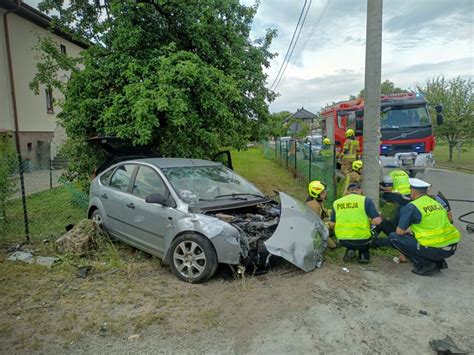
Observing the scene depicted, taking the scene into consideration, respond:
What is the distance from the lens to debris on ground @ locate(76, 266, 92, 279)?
4613mm

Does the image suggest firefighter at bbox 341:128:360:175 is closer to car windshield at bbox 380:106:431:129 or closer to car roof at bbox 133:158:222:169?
car windshield at bbox 380:106:431:129

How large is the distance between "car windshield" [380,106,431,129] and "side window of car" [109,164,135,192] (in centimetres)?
804

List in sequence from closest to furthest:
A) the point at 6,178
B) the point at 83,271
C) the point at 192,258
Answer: the point at 192,258, the point at 83,271, the point at 6,178

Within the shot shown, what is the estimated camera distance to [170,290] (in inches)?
164

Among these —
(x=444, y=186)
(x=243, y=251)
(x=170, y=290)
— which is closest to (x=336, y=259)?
(x=243, y=251)

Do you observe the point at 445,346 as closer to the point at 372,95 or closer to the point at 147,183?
the point at 372,95

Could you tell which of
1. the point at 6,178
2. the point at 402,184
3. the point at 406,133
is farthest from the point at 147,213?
the point at 406,133

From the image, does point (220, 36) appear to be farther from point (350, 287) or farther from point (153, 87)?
point (350, 287)

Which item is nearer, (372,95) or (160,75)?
(372,95)

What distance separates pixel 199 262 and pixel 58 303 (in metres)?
1.55

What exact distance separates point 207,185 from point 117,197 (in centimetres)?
142

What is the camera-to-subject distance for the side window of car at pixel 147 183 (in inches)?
196

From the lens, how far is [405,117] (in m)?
11.0

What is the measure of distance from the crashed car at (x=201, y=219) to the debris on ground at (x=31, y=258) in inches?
36.0
